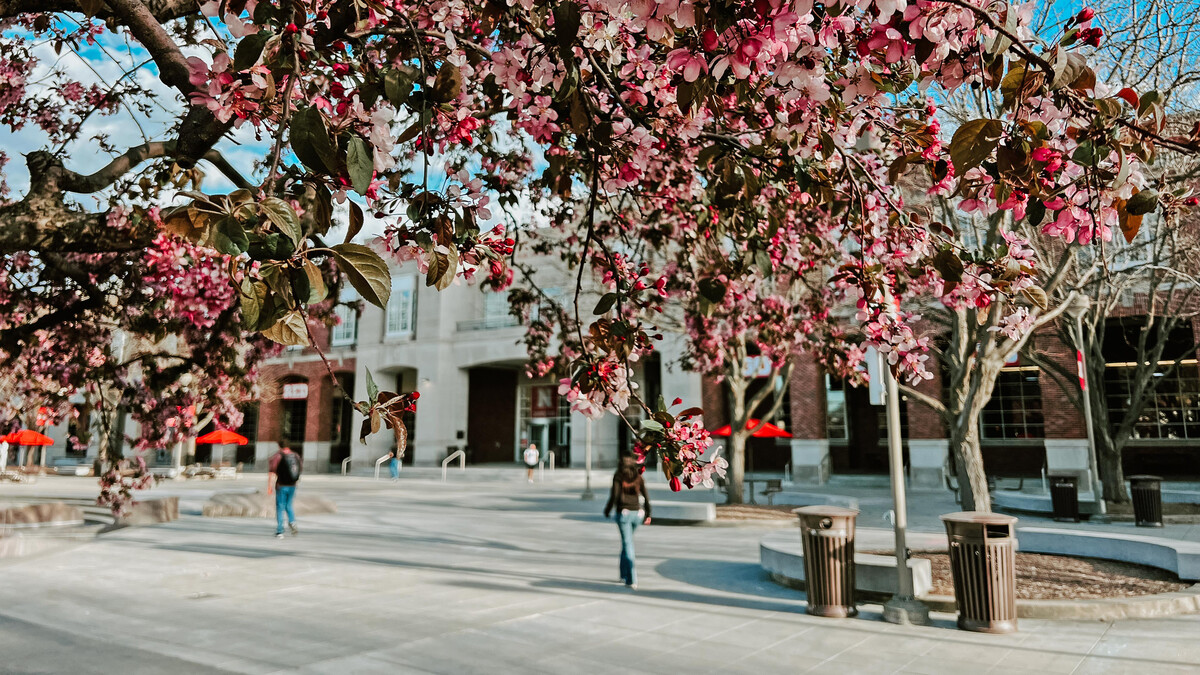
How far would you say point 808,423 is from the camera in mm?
28406

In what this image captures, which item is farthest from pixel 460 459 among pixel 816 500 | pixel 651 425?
pixel 651 425

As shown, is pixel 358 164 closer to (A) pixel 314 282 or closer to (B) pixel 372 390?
(A) pixel 314 282

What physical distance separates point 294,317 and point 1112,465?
64.6 ft

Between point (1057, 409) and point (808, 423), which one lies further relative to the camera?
point (808, 423)

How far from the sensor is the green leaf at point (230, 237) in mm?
1384

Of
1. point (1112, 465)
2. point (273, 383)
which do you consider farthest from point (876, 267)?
point (273, 383)

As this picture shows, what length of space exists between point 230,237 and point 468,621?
5916 millimetres

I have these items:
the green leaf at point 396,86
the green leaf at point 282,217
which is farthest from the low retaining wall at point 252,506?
the green leaf at point 282,217

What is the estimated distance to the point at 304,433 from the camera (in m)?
42.6

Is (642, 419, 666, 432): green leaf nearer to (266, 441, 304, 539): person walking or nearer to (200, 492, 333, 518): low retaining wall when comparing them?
(266, 441, 304, 539): person walking

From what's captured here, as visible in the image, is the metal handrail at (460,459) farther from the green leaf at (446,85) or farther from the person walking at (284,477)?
the green leaf at (446,85)

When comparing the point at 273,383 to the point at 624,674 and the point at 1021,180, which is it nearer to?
the point at 624,674

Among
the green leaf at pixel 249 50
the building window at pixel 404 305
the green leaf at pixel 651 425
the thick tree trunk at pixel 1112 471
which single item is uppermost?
the building window at pixel 404 305

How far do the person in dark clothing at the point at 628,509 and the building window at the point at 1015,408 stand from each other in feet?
73.5
